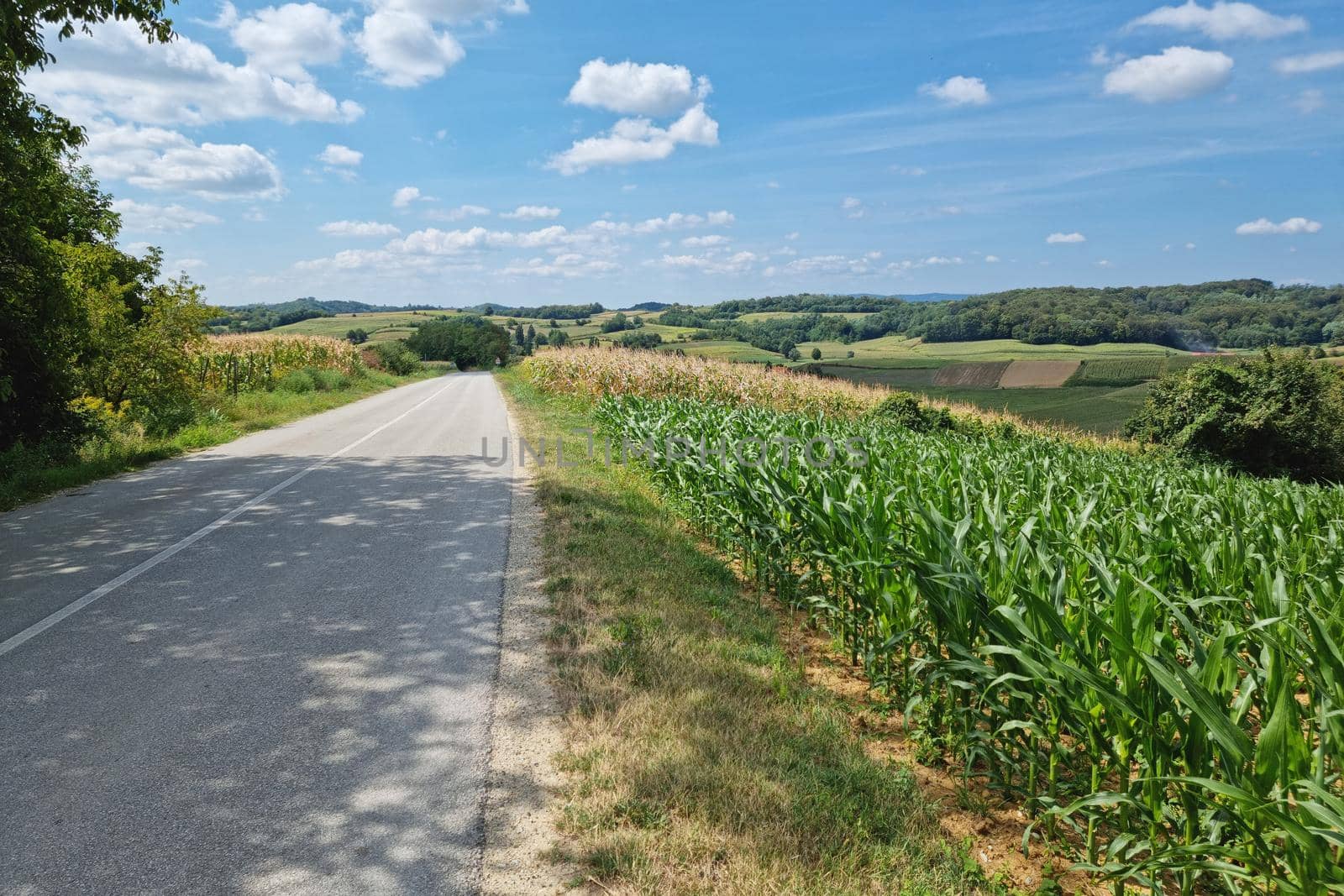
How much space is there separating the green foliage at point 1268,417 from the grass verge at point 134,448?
23182 mm

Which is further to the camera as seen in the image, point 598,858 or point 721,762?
point 721,762

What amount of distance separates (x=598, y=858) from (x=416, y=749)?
4.21 feet

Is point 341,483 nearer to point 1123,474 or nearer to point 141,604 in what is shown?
point 141,604

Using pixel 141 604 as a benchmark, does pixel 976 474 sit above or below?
above

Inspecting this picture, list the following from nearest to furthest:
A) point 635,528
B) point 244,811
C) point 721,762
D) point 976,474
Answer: point 244,811 < point 721,762 < point 976,474 < point 635,528

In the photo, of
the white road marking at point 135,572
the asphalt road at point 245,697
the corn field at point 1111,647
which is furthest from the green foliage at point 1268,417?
the white road marking at point 135,572

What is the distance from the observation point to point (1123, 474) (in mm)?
8320

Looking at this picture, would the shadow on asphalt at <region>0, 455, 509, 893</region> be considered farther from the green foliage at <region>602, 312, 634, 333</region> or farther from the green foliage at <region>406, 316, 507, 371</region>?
the green foliage at <region>406, 316, 507, 371</region>

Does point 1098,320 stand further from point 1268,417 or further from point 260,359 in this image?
Answer: point 260,359

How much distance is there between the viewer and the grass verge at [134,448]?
32.9 feet

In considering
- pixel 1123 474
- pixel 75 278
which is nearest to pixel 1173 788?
pixel 1123 474

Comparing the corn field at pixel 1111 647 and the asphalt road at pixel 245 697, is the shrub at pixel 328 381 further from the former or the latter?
the corn field at pixel 1111 647

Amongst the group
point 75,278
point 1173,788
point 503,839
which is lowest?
point 503,839

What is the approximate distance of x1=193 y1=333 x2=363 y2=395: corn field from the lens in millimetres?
24547
